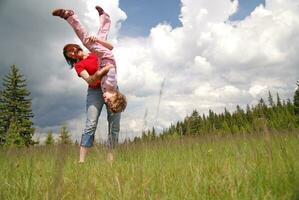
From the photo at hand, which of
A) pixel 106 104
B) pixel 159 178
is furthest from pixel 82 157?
pixel 159 178

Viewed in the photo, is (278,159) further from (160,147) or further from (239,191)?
(160,147)

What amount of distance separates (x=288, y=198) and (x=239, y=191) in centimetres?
30

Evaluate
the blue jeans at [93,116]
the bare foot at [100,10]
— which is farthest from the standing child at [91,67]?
the bare foot at [100,10]

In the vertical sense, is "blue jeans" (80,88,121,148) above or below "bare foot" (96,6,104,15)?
below

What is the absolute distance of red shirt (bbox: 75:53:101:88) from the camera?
5589 mm

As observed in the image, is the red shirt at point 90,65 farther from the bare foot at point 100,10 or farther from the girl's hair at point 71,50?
the bare foot at point 100,10

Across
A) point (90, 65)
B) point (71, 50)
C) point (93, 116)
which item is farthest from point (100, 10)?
point (93, 116)

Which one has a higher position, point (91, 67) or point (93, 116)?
point (91, 67)

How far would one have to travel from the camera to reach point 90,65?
222 inches

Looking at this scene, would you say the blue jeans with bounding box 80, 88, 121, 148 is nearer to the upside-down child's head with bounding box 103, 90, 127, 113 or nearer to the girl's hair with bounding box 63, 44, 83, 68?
the upside-down child's head with bounding box 103, 90, 127, 113

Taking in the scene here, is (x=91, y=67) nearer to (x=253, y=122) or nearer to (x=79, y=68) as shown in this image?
(x=79, y=68)

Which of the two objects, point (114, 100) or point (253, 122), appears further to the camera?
point (114, 100)

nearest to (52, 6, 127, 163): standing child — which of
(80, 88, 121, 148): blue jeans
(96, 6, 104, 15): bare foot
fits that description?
(80, 88, 121, 148): blue jeans

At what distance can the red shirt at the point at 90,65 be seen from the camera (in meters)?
Result: 5.59
